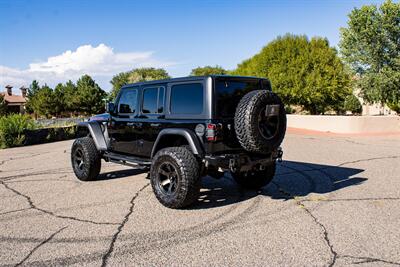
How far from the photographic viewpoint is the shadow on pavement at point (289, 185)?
6281mm

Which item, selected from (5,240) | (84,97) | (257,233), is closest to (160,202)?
(257,233)

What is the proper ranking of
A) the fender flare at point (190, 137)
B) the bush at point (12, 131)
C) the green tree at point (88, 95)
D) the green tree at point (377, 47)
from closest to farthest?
the fender flare at point (190, 137) → the bush at point (12, 131) → the green tree at point (377, 47) → the green tree at point (88, 95)

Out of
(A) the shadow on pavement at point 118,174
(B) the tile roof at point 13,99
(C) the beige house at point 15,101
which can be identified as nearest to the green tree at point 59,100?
(C) the beige house at point 15,101

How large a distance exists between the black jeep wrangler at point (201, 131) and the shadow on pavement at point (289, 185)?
40 cm

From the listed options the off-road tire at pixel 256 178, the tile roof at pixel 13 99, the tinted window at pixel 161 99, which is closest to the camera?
the tinted window at pixel 161 99

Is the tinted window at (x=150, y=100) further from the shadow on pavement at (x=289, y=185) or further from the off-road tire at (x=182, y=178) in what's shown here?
the shadow on pavement at (x=289, y=185)

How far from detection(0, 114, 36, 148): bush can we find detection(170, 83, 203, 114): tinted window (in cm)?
1276

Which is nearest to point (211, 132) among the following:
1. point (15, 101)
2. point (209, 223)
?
point (209, 223)

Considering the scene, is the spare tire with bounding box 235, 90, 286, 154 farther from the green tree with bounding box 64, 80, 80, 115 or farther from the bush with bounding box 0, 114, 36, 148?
the green tree with bounding box 64, 80, 80, 115

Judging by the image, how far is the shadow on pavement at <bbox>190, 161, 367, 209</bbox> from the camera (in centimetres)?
628

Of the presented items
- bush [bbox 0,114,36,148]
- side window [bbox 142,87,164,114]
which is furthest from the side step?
bush [bbox 0,114,36,148]

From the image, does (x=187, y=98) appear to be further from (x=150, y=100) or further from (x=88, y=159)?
(x=88, y=159)

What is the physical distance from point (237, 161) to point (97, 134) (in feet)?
11.5

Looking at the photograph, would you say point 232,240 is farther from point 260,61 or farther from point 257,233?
point 260,61
